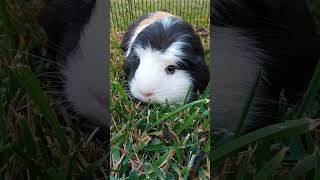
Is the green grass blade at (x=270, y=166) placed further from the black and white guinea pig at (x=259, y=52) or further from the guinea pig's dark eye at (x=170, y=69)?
the guinea pig's dark eye at (x=170, y=69)

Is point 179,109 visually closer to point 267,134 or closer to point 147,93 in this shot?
point 147,93

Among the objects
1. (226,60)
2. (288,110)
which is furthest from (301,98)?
(226,60)

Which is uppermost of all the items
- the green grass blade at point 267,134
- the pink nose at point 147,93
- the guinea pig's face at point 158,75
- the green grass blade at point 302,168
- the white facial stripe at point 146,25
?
the white facial stripe at point 146,25

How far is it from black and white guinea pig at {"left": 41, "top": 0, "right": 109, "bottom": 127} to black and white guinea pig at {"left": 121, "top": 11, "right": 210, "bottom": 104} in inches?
2.0

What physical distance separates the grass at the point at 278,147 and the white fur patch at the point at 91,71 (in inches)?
8.2

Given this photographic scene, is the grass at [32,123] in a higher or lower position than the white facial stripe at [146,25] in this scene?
lower

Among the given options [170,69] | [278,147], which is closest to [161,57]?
[170,69]

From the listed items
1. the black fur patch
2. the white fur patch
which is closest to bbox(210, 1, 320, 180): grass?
the black fur patch

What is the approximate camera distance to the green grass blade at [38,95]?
1028 millimetres

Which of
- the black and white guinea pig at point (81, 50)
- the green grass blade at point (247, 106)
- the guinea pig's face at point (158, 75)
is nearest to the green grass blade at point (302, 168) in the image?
the green grass blade at point (247, 106)

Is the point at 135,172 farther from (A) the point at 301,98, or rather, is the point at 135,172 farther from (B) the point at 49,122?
(A) the point at 301,98

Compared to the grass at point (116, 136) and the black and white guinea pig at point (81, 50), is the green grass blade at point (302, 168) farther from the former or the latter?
the black and white guinea pig at point (81, 50)

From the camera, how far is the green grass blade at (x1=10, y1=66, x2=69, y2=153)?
3.37 feet

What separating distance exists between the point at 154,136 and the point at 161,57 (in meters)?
0.14
